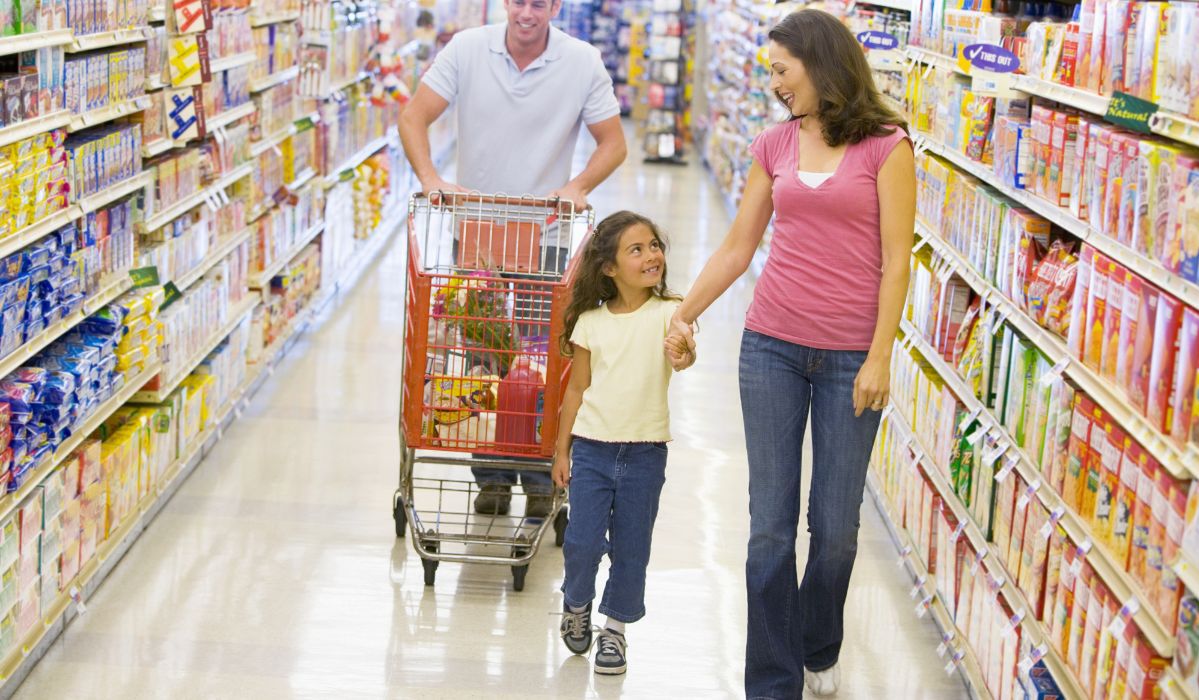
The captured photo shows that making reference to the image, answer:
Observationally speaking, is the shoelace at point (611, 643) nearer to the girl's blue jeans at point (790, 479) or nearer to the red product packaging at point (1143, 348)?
the girl's blue jeans at point (790, 479)

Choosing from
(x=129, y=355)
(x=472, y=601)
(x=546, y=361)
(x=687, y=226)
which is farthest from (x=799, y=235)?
(x=687, y=226)

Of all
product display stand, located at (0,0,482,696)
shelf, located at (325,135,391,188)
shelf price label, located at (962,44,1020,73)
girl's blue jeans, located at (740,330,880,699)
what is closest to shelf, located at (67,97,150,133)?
product display stand, located at (0,0,482,696)

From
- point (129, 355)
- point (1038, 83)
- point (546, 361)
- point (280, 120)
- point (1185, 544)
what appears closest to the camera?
point (1185, 544)

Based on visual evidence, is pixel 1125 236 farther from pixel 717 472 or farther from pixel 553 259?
pixel 717 472

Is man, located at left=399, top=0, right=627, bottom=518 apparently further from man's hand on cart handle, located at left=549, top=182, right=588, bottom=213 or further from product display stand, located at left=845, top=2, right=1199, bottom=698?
product display stand, located at left=845, top=2, right=1199, bottom=698

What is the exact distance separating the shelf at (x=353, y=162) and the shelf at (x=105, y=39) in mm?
3773

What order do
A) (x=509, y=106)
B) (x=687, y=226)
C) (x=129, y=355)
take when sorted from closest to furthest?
(x=129, y=355) → (x=509, y=106) → (x=687, y=226)

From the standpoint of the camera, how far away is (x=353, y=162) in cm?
938

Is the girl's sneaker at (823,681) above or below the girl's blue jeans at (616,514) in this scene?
below

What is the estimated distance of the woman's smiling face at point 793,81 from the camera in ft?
10.5

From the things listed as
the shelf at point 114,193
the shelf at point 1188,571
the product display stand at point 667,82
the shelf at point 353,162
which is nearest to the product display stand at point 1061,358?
the shelf at point 1188,571

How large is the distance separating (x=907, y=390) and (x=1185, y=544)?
99.5 inches

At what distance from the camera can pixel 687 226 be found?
12336 mm

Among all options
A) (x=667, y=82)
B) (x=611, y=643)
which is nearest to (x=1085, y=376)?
(x=611, y=643)
